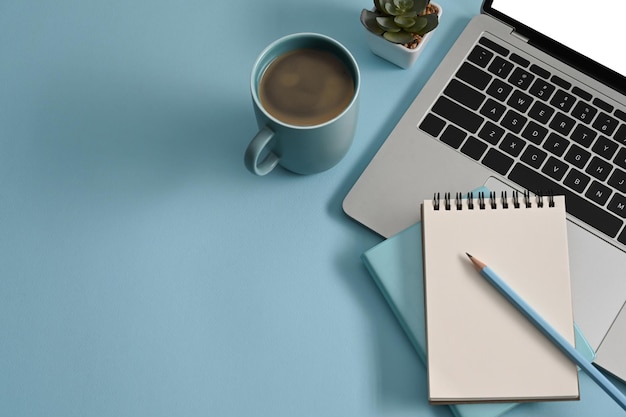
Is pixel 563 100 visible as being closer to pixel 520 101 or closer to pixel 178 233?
pixel 520 101

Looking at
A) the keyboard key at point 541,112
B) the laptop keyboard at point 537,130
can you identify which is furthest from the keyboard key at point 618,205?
the keyboard key at point 541,112

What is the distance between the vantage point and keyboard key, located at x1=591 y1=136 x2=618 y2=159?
2.21 feet

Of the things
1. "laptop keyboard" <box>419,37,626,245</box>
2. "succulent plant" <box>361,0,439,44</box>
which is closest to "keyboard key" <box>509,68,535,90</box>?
"laptop keyboard" <box>419,37,626,245</box>

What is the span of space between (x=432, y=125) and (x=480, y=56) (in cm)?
10

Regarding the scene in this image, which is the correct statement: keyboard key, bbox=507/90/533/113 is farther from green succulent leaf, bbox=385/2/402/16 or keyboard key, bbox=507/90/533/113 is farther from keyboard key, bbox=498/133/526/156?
green succulent leaf, bbox=385/2/402/16

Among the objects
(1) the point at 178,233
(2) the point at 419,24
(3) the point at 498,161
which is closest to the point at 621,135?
(3) the point at 498,161

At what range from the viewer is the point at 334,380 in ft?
2.12

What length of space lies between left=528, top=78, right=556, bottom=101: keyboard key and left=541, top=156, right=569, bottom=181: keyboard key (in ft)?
0.23

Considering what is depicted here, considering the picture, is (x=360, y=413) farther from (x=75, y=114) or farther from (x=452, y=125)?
(x=75, y=114)

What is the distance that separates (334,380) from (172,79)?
0.38 metres

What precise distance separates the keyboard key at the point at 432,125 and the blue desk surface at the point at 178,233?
1.6 inches

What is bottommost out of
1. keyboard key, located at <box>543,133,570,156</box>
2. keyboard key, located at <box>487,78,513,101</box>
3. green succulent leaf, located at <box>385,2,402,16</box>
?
keyboard key, located at <box>543,133,570,156</box>

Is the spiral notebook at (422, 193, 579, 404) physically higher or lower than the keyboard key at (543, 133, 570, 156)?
lower

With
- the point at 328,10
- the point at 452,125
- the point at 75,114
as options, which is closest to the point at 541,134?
the point at 452,125
